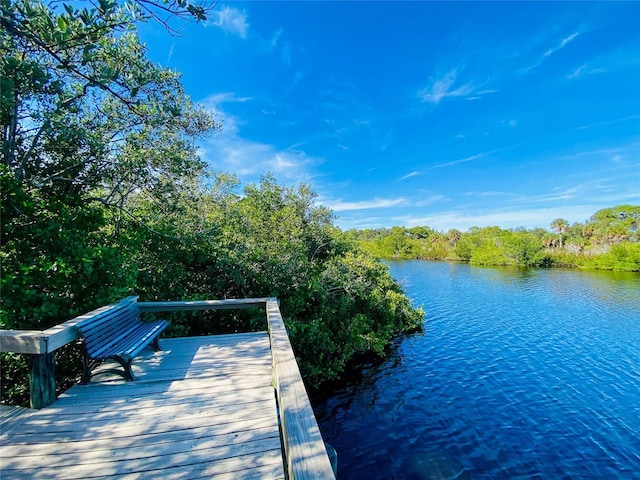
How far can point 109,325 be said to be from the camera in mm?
3496

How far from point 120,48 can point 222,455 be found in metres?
5.27

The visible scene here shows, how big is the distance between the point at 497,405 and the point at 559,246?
195 feet

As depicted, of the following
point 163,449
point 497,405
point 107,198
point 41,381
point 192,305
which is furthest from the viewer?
point 497,405

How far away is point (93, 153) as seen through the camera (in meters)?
4.80

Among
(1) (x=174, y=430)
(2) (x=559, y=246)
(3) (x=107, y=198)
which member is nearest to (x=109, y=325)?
(1) (x=174, y=430)

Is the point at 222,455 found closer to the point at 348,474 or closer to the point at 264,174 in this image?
the point at 348,474

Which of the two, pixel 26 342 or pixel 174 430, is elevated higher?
pixel 26 342

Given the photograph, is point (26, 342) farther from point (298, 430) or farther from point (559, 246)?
point (559, 246)

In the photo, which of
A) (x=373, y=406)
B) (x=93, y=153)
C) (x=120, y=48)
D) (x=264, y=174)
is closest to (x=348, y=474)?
(x=373, y=406)

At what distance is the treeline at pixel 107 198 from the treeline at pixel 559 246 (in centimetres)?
3129

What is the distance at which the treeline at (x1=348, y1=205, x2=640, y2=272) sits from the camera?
1763 inches

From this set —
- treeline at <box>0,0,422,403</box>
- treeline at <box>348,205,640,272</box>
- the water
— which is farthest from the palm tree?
treeline at <box>0,0,422,403</box>

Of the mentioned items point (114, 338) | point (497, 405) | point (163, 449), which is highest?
point (114, 338)

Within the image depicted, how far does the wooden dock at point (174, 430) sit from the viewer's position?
1.94 meters
